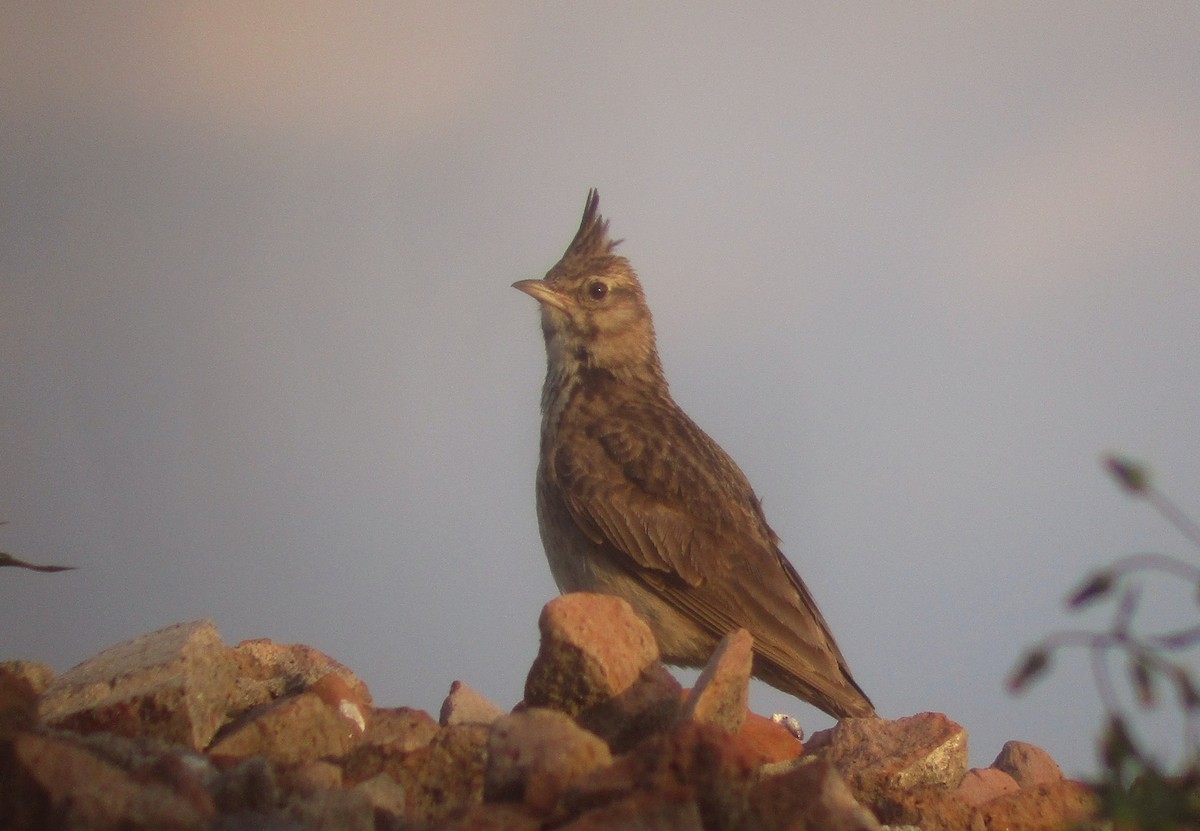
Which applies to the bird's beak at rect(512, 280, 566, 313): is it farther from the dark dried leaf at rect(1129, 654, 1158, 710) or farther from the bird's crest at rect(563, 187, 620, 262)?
the dark dried leaf at rect(1129, 654, 1158, 710)

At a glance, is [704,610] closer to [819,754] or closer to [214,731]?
[819,754]

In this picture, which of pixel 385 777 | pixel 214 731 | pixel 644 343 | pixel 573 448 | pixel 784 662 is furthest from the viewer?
pixel 644 343

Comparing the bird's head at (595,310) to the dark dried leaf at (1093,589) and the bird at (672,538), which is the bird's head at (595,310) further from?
the dark dried leaf at (1093,589)

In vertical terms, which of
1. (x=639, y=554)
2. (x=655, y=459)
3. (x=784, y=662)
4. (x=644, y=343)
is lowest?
(x=784, y=662)

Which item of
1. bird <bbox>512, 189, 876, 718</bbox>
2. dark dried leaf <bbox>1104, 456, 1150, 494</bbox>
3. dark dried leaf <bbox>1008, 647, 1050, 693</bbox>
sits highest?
dark dried leaf <bbox>1104, 456, 1150, 494</bbox>

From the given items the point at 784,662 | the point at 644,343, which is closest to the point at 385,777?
the point at 784,662

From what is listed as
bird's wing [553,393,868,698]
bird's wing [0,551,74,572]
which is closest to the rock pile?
bird's wing [0,551,74,572]
